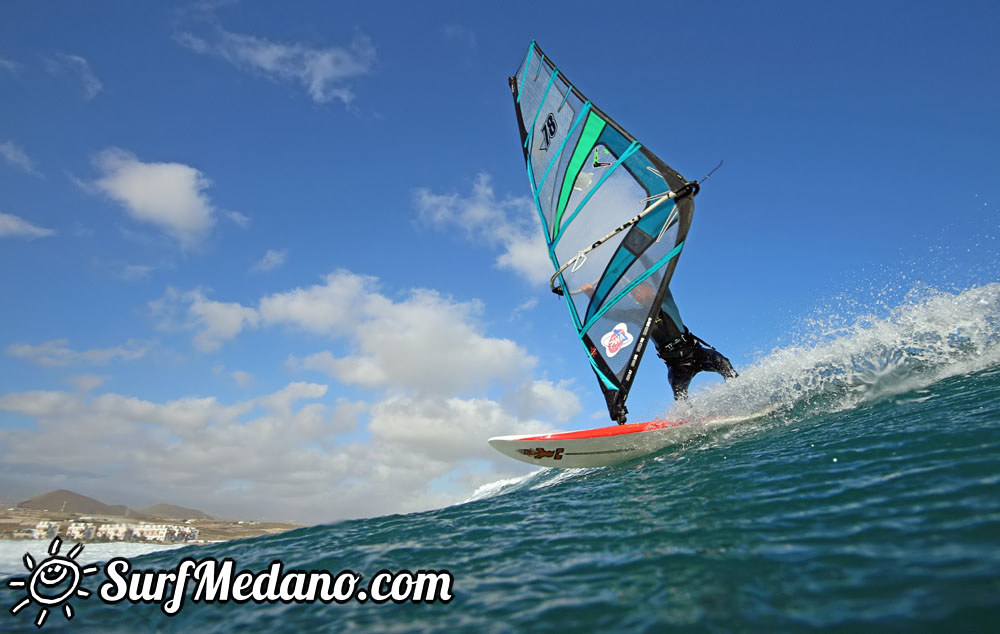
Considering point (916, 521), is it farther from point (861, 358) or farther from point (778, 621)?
point (861, 358)

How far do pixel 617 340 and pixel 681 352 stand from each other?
4.80 feet

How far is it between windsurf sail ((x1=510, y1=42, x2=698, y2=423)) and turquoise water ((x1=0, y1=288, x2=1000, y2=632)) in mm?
3065

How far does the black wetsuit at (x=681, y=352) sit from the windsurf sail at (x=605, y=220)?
3.17 ft

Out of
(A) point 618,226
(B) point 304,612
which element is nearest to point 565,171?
(A) point 618,226

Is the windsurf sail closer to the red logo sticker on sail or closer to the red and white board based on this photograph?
the red logo sticker on sail

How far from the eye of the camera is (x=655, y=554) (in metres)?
3.01

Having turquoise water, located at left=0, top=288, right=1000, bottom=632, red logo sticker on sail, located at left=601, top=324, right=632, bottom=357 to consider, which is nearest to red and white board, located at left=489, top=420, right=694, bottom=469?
red logo sticker on sail, located at left=601, top=324, right=632, bottom=357

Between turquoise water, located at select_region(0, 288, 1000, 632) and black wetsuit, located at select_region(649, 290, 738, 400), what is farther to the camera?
black wetsuit, located at select_region(649, 290, 738, 400)

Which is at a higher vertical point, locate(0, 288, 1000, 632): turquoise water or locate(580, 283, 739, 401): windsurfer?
locate(580, 283, 739, 401): windsurfer

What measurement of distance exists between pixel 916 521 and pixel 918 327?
25.5 ft

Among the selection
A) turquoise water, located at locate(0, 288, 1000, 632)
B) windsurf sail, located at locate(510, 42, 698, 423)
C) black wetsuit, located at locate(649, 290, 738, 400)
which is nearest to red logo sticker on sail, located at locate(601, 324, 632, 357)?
windsurf sail, located at locate(510, 42, 698, 423)

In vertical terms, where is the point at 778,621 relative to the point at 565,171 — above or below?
below

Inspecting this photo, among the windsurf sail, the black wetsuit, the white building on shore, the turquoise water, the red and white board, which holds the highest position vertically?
the windsurf sail

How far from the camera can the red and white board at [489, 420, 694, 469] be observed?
26.4 ft
